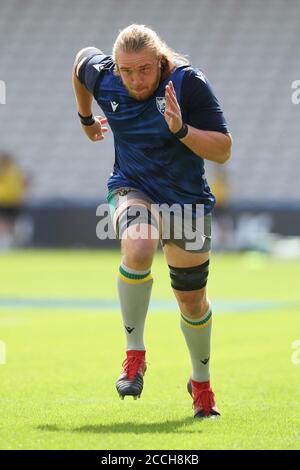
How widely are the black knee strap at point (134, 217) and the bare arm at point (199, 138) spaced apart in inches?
15.3

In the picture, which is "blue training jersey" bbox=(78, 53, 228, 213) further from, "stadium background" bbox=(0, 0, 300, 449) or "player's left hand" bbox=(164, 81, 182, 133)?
"stadium background" bbox=(0, 0, 300, 449)

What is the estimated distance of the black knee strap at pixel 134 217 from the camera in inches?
196

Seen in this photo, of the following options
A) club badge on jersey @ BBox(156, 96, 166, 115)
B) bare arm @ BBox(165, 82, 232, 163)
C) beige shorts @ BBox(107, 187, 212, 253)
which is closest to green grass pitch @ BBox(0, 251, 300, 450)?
beige shorts @ BBox(107, 187, 212, 253)

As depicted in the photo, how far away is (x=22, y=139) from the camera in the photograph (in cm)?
3241

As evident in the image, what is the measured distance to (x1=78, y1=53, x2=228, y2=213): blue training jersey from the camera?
5.01 m

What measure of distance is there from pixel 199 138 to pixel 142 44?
530mm

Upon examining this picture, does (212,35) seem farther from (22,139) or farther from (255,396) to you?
(255,396)

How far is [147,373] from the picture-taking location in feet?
22.4

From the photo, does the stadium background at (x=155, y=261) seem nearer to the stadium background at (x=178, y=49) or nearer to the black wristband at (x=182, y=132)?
the stadium background at (x=178, y=49)

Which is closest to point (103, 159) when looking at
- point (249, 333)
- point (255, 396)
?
point (249, 333)

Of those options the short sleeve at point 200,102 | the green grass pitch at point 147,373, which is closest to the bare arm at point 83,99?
the short sleeve at point 200,102

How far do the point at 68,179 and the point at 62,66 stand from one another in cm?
440

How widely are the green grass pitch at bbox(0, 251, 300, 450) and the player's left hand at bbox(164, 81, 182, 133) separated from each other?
1.43 m

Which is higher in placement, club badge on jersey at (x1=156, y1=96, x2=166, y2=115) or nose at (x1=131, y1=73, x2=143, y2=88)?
nose at (x1=131, y1=73, x2=143, y2=88)
